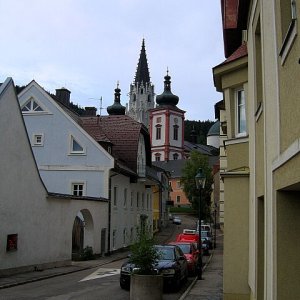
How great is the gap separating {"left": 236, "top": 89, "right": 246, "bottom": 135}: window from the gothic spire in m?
125

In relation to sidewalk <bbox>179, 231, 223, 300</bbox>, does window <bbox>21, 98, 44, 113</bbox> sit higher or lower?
higher

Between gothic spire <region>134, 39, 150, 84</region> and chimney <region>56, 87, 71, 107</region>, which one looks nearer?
chimney <region>56, 87, 71, 107</region>

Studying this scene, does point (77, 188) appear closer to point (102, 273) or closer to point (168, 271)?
point (102, 273)

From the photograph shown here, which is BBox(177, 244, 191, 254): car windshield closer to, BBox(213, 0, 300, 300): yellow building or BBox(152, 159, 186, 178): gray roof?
BBox(213, 0, 300, 300): yellow building

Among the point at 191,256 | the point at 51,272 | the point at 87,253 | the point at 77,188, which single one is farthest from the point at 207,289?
the point at 77,188

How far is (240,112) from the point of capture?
1363 cm

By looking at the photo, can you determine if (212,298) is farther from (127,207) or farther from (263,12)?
(127,207)

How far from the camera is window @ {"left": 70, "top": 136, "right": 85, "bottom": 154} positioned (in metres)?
35.9

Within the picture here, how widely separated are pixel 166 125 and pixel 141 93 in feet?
85.6

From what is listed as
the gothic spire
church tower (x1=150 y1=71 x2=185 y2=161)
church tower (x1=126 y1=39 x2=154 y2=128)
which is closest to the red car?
church tower (x1=150 y1=71 x2=185 y2=161)

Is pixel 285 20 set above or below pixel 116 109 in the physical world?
below

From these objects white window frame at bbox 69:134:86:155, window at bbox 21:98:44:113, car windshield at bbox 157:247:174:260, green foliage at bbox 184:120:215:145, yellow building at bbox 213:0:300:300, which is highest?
green foliage at bbox 184:120:215:145

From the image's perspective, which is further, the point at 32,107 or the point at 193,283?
the point at 32,107

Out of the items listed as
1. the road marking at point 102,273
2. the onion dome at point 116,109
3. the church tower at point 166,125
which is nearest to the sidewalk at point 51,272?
the road marking at point 102,273
